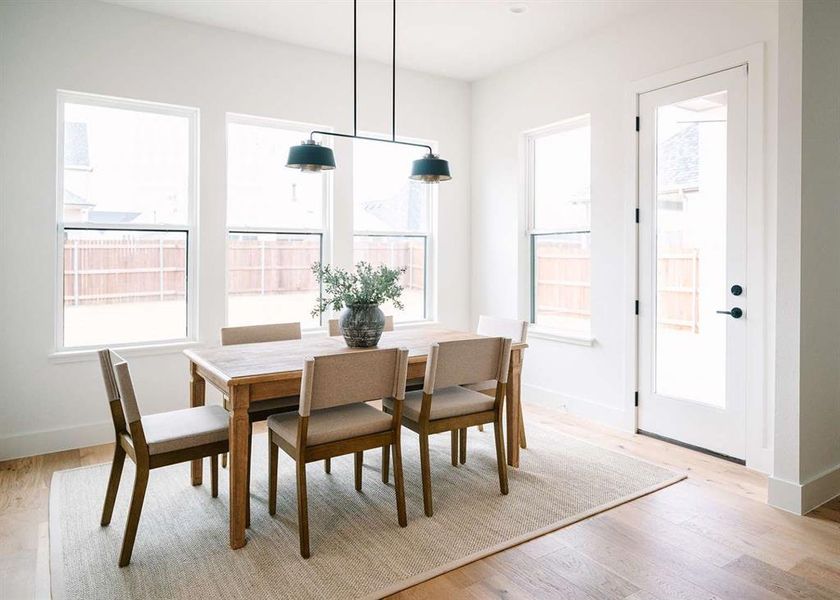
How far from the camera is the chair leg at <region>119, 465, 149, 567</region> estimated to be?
7.66ft

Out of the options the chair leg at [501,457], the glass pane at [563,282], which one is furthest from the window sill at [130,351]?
the glass pane at [563,282]

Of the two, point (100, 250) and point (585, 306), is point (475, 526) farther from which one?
point (100, 250)

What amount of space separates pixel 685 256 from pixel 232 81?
3530 mm

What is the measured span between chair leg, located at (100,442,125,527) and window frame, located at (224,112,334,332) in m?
1.91

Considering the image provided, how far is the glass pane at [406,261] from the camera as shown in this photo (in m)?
5.18

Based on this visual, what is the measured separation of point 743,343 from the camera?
136 inches

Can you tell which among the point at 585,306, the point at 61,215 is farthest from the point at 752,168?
the point at 61,215

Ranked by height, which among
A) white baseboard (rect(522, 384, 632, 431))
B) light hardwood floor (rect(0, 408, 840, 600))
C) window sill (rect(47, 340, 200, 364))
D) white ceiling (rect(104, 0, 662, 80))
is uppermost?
white ceiling (rect(104, 0, 662, 80))

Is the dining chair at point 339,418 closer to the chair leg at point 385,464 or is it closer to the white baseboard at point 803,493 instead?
the chair leg at point 385,464

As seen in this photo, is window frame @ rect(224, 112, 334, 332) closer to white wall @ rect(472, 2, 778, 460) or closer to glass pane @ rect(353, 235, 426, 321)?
glass pane @ rect(353, 235, 426, 321)

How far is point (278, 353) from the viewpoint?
120 inches

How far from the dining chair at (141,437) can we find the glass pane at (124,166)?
1.85 metres

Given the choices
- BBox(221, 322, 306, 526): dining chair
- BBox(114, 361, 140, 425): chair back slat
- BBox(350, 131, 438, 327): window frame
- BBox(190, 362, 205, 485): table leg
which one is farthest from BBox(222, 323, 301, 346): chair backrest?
BBox(350, 131, 438, 327): window frame

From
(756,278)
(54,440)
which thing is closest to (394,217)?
(756,278)
